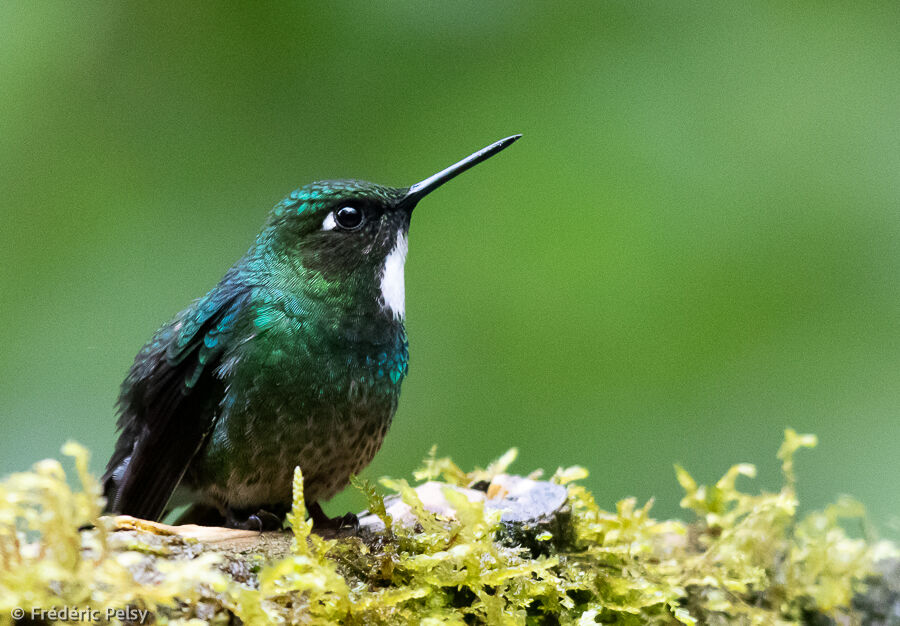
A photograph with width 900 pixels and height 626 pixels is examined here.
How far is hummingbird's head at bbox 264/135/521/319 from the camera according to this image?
8.73 ft

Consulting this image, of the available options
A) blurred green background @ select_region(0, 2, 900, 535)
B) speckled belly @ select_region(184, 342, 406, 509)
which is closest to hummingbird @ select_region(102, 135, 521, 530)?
speckled belly @ select_region(184, 342, 406, 509)

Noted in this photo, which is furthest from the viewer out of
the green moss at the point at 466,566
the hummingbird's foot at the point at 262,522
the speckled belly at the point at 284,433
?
the speckled belly at the point at 284,433

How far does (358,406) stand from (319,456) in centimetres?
18

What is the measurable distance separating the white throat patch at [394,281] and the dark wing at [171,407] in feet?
1.48

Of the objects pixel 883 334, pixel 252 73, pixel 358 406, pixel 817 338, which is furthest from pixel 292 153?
pixel 883 334

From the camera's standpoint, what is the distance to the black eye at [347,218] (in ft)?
8.89

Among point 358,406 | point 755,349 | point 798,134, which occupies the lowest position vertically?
point 358,406

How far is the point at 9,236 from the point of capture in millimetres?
4844

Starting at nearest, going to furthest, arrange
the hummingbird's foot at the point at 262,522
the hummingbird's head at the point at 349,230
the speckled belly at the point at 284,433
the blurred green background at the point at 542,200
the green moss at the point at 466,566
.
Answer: the green moss at the point at 466,566 < the hummingbird's foot at the point at 262,522 < the speckled belly at the point at 284,433 < the hummingbird's head at the point at 349,230 < the blurred green background at the point at 542,200

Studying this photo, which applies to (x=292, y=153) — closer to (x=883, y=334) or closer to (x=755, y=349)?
(x=755, y=349)

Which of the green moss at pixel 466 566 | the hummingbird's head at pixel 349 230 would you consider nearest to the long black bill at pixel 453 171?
the hummingbird's head at pixel 349 230

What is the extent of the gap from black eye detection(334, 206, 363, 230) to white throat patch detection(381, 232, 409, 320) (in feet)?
0.51

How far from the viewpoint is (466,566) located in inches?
72.1

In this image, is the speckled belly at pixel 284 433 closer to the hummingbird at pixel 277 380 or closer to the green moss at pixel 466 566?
the hummingbird at pixel 277 380
